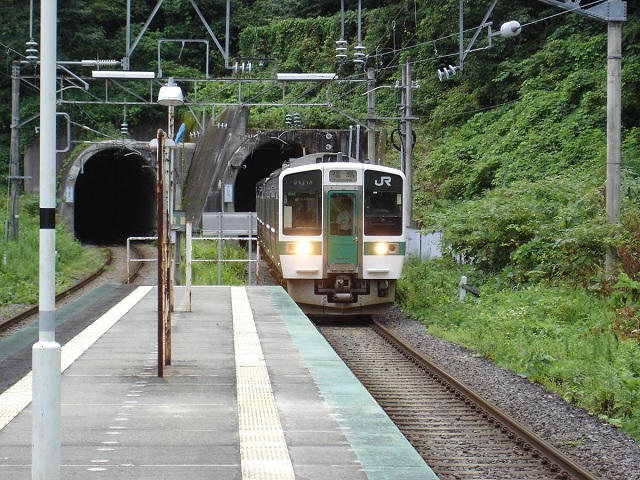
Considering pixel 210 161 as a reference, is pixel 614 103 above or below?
below

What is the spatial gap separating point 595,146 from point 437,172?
275 inches

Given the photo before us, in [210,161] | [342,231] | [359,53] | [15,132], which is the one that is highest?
[359,53]

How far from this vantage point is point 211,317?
13.4 meters

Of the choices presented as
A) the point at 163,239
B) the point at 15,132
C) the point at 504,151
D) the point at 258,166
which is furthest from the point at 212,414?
the point at 258,166

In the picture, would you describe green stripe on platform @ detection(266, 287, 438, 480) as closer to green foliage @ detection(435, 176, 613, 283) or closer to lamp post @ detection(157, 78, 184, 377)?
lamp post @ detection(157, 78, 184, 377)

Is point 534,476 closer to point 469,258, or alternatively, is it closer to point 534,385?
point 534,385

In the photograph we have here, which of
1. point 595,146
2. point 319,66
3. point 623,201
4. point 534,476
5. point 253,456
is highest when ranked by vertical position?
point 319,66

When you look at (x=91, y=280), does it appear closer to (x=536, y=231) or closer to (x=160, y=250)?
(x=536, y=231)

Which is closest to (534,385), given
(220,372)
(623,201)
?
(220,372)

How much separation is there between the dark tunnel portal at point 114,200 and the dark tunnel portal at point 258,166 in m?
4.16

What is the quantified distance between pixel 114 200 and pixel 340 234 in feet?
121

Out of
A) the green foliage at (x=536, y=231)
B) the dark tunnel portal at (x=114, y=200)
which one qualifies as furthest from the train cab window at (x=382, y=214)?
the dark tunnel portal at (x=114, y=200)

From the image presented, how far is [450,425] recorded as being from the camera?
31.3 feet

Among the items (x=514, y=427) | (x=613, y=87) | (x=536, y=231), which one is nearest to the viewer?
(x=514, y=427)
